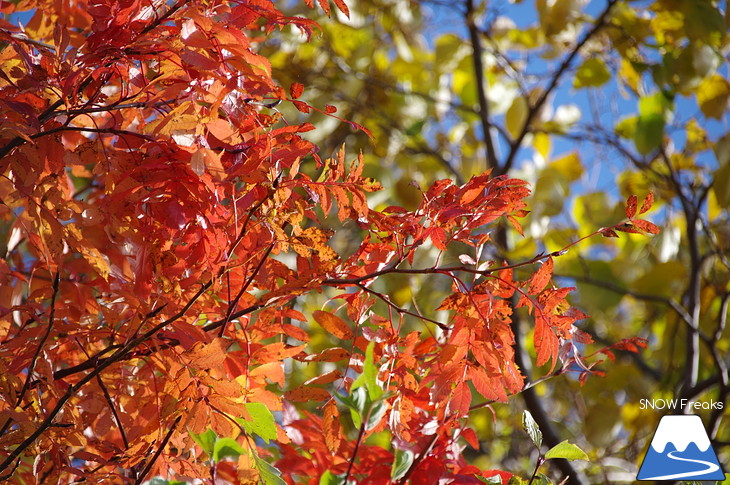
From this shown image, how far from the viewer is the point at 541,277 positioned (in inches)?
19.0

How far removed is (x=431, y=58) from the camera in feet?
6.02

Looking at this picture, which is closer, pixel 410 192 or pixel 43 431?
pixel 43 431

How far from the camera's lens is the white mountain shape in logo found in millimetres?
688

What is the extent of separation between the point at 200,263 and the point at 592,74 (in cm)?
103

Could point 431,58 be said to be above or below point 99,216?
above

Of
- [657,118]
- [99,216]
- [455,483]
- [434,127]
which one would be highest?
[434,127]

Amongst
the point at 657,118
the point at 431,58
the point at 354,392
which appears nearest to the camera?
the point at 354,392

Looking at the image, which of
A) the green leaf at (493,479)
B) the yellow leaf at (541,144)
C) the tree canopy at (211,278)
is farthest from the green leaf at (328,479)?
the yellow leaf at (541,144)

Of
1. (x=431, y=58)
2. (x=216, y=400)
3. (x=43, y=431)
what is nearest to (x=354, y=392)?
(x=216, y=400)

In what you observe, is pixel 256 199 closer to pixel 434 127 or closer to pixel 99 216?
pixel 99 216

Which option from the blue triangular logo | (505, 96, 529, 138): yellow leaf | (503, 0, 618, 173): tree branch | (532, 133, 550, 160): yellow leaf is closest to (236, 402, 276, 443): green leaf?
the blue triangular logo

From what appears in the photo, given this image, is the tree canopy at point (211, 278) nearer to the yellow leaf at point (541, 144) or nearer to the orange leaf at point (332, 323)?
the orange leaf at point (332, 323)

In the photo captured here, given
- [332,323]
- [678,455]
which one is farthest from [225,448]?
[678,455]

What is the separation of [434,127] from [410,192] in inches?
26.2
